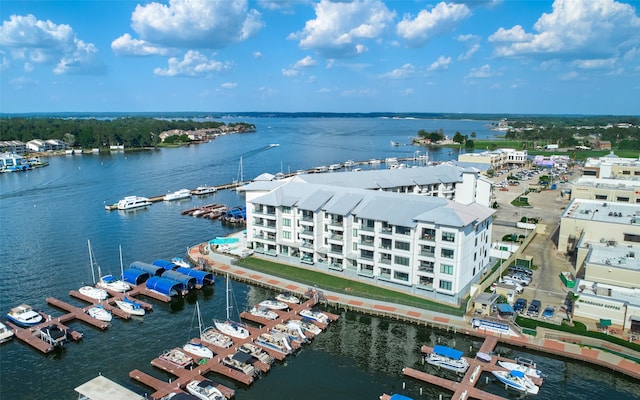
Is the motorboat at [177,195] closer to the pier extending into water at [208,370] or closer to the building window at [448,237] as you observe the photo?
the pier extending into water at [208,370]

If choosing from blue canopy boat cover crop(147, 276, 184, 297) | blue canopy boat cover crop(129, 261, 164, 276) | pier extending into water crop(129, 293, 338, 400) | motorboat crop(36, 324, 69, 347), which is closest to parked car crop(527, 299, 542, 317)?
pier extending into water crop(129, 293, 338, 400)

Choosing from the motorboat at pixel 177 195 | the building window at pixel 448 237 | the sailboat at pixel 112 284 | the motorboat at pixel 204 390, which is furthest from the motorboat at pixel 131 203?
the building window at pixel 448 237

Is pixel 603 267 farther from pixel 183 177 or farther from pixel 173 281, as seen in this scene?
pixel 183 177

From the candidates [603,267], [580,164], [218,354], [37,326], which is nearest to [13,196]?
[37,326]

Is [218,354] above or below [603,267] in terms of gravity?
below

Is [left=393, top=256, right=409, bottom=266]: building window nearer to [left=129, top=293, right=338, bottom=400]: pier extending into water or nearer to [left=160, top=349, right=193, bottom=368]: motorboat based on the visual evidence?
[left=129, top=293, right=338, bottom=400]: pier extending into water

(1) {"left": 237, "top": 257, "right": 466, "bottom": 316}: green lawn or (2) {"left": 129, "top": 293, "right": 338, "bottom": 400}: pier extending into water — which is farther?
(1) {"left": 237, "top": 257, "right": 466, "bottom": 316}: green lawn
